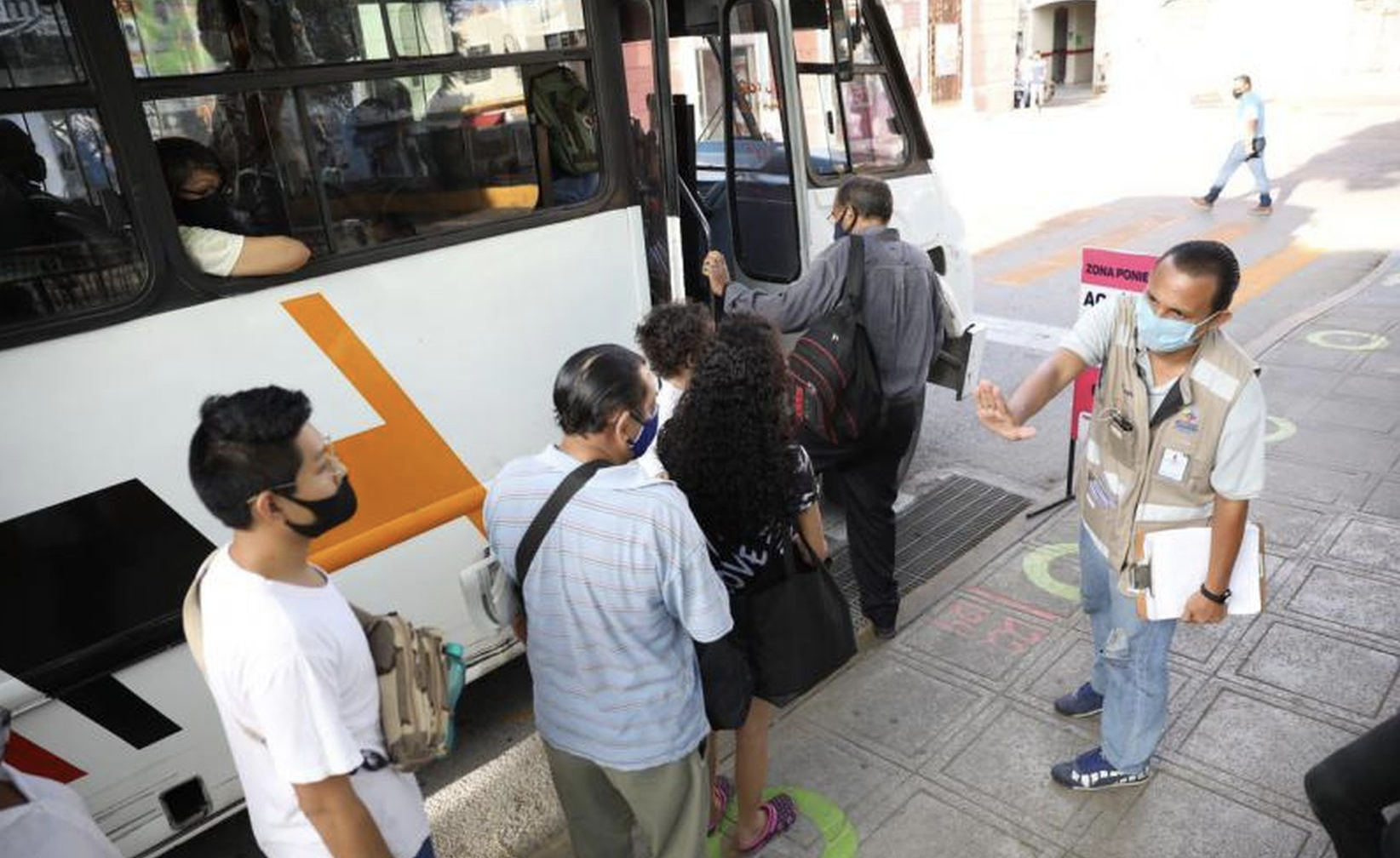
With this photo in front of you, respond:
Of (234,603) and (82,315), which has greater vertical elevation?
(82,315)

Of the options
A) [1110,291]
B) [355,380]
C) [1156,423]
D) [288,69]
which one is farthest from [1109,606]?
[288,69]

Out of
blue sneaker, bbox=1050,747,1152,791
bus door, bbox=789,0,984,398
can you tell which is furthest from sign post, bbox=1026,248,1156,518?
blue sneaker, bbox=1050,747,1152,791

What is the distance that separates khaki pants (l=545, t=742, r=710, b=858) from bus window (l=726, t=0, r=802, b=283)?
2973 millimetres

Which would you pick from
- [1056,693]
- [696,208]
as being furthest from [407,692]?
[696,208]

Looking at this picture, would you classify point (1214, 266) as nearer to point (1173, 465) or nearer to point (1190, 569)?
point (1173, 465)

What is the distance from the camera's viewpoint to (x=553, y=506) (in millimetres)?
2035

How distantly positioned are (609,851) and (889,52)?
13.2ft

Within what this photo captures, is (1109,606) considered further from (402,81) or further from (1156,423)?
(402,81)

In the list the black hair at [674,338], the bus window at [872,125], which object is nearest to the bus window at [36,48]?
the black hair at [674,338]

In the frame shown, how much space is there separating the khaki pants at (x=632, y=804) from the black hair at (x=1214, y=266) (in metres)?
1.74

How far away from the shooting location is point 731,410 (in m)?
2.34

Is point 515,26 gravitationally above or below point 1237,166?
above

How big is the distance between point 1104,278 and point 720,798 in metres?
3.19

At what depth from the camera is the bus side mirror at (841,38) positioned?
14.8 ft
